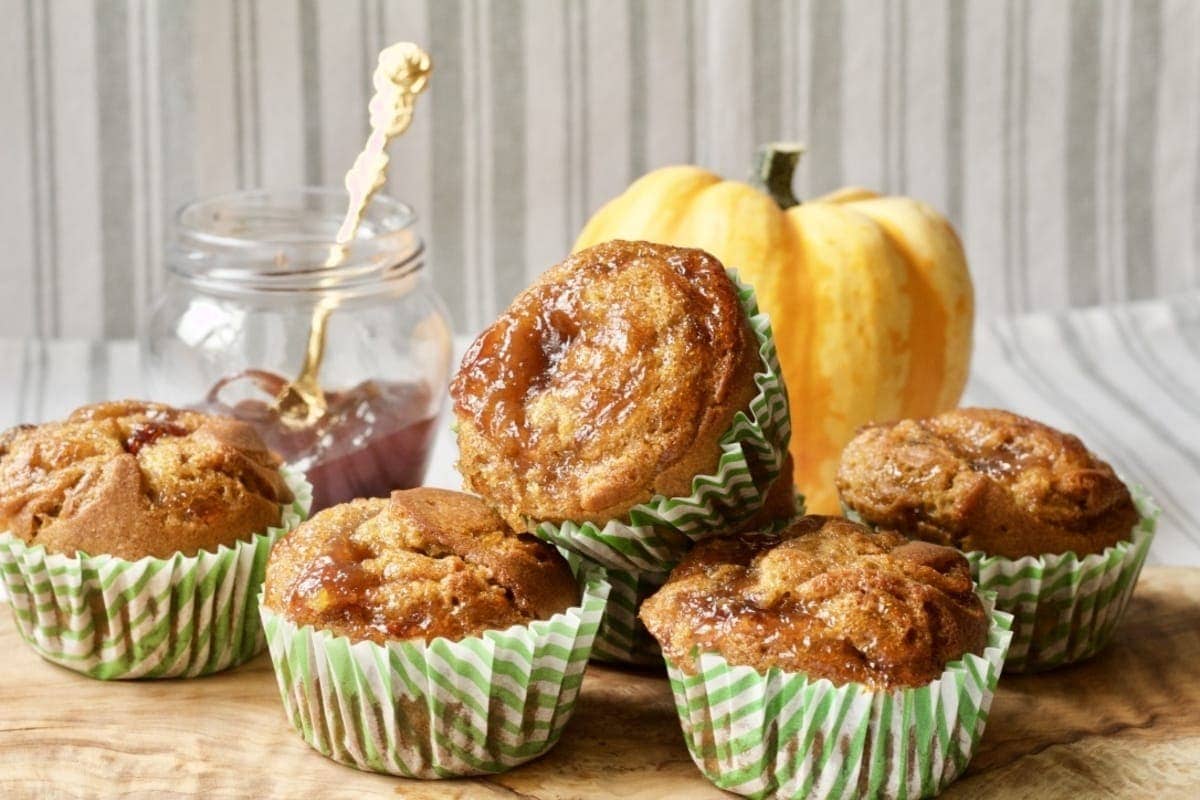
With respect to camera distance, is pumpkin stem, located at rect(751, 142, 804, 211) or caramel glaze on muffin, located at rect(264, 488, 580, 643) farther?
pumpkin stem, located at rect(751, 142, 804, 211)

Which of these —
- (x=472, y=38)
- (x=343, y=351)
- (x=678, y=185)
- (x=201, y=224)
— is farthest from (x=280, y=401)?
(x=472, y=38)

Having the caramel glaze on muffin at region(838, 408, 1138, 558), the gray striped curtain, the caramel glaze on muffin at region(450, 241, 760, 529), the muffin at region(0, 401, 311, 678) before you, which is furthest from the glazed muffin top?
the gray striped curtain

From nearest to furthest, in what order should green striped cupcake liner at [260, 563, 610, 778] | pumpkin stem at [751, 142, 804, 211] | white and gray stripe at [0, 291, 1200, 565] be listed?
green striped cupcake liner at [260, 563, 610, 778] → pumpkin stem at [751, 142, 804, 211] → white and gray stripe at [0, 291, 1200, 565]

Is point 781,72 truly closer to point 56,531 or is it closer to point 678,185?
point 678,185

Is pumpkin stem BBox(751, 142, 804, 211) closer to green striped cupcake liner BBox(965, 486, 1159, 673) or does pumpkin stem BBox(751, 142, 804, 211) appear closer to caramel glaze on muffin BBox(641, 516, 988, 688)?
green striped cupcake liner BBox(965, 486, 1159, 673)

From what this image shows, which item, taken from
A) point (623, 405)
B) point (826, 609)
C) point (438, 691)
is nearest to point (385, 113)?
point (623, 405)

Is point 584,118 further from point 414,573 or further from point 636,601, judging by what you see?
point 414,573

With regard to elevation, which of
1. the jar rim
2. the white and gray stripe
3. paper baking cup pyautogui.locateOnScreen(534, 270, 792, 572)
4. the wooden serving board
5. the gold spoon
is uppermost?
the gold spoon
